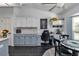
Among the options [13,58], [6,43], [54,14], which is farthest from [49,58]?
[6,43]

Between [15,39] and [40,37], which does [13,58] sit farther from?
[40,37]

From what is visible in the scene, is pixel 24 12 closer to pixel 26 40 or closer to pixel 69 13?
pixel 26 40

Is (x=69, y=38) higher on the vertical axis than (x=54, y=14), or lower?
lower

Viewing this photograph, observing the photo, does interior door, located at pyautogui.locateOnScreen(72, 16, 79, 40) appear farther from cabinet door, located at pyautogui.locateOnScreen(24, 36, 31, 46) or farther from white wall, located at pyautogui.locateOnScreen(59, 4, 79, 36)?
cabinet door, located at pyautogui.locateOnScreen(24, 36, 31, 46)

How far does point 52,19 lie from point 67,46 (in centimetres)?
78

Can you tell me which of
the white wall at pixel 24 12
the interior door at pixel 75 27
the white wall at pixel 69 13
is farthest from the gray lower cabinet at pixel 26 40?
the interior door at pixel 75 27

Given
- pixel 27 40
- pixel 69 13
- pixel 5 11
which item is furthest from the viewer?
pixel 27 40

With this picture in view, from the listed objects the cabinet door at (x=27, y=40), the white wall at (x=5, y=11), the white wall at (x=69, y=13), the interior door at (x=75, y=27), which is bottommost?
the cabinet door at (x=27, y=40)

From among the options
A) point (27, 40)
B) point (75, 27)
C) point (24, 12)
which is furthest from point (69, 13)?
point (27, 40)

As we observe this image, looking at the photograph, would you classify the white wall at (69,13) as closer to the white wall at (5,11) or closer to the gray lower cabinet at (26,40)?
the gray lower cabinet at (26,40)

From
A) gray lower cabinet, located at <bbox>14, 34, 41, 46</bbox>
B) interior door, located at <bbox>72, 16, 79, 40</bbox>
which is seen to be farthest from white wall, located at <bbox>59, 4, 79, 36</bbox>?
gray lower cabinet, located at <bbox>14, 34, 41, 46</bbox>

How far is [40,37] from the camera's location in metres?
3.42

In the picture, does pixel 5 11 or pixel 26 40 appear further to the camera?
pixel 26 40

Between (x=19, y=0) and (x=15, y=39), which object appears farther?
(x=15, y=39)
